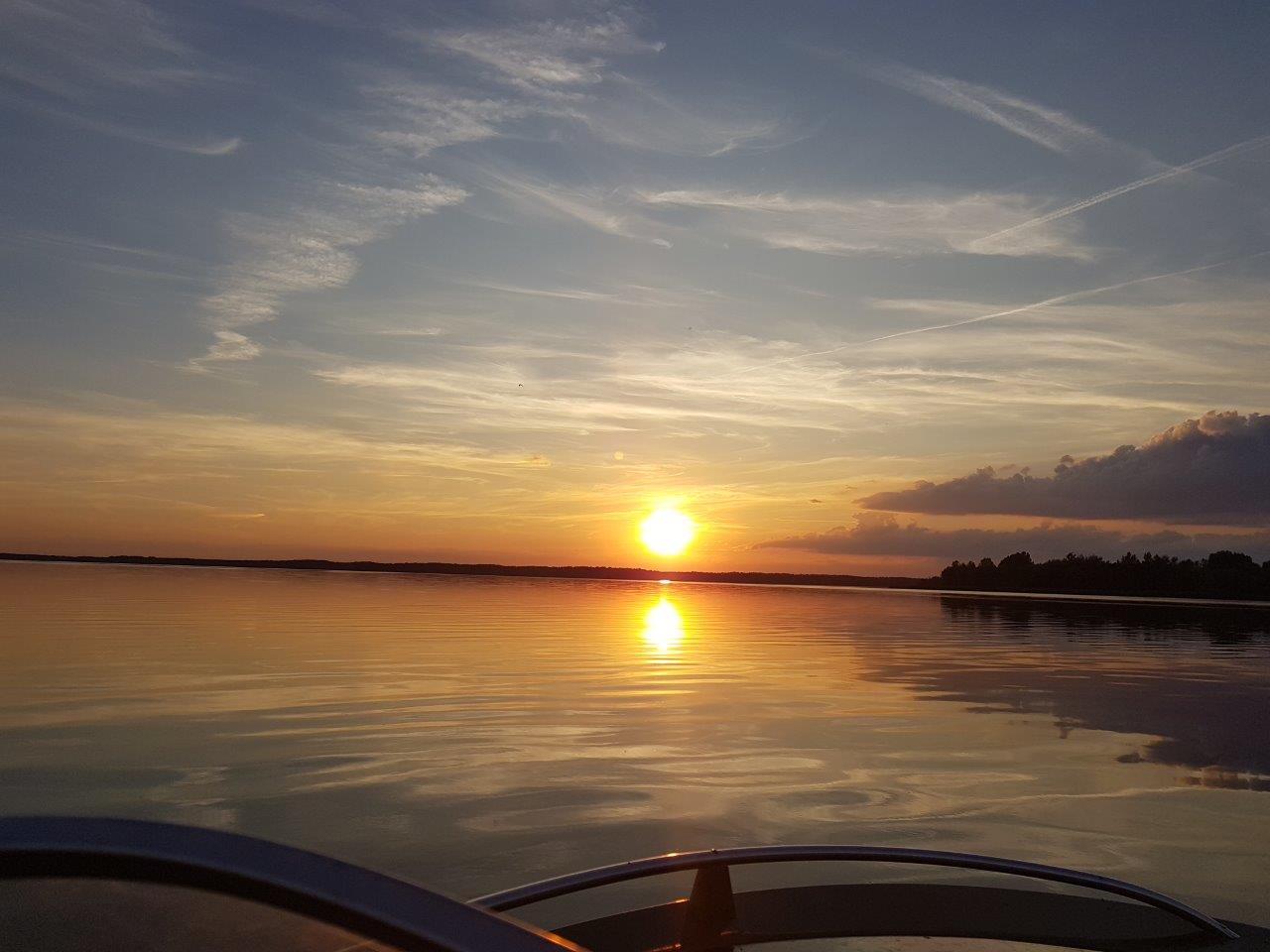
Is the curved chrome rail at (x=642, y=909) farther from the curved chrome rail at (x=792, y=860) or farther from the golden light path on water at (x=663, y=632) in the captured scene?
the golden light path on water at (x=663, y=632)

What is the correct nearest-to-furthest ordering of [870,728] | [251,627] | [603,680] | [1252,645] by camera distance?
[870,728], [603,680], [251,627], [1252,645]

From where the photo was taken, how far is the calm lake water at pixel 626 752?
9.23 meters

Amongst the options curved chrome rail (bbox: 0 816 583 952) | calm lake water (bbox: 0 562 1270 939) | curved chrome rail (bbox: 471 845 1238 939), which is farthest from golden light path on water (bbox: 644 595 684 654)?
curved chrome rail (bbox: 0 816 583 952)

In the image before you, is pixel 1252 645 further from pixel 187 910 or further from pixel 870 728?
pixel 187 910

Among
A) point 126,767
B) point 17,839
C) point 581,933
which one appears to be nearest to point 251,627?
point 126,767

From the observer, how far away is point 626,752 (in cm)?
1323

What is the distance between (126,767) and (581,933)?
332 inches

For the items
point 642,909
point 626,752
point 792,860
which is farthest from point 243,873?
point 626,752

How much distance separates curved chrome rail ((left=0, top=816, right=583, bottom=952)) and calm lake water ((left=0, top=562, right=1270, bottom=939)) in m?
6.50

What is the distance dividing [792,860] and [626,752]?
29.0ft

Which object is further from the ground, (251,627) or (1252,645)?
(251,627)

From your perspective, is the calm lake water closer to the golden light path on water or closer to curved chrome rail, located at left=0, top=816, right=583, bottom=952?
the golden light path on water

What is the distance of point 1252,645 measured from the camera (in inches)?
1511

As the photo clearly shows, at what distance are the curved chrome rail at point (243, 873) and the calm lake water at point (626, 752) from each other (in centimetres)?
650
